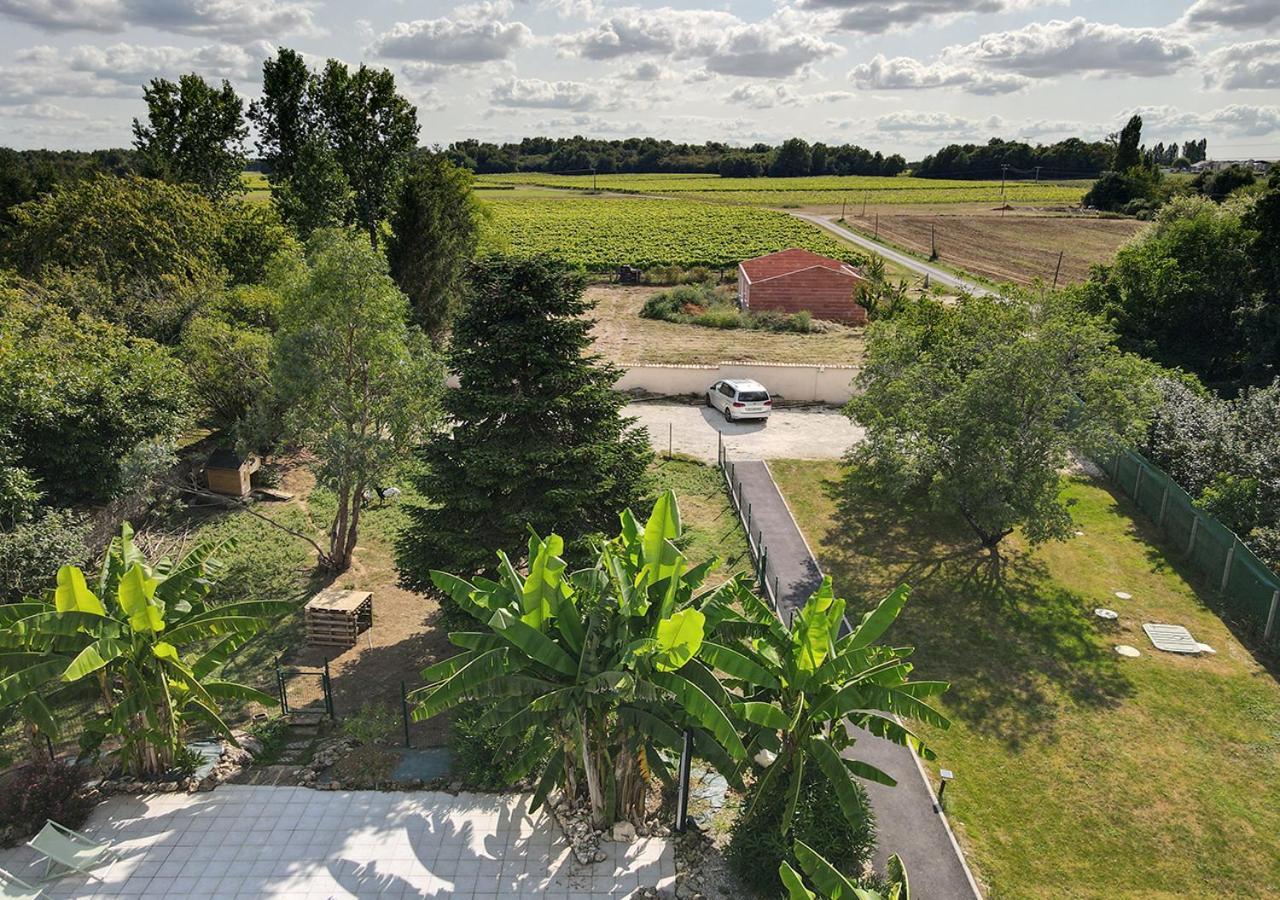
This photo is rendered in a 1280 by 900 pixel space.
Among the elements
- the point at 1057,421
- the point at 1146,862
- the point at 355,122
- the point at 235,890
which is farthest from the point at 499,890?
the point at 355,122

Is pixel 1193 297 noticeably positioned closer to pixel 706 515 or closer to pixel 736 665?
pixel 706 515

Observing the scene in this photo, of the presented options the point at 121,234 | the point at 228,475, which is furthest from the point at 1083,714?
the point at 121,234

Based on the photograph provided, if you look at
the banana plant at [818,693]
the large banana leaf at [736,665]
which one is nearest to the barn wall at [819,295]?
the banana plant at [818,693]

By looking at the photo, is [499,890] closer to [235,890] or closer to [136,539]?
[235,890]

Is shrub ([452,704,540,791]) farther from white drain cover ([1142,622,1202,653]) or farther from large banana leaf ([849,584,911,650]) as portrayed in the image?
white drain cover ([1142,622,1202,653])

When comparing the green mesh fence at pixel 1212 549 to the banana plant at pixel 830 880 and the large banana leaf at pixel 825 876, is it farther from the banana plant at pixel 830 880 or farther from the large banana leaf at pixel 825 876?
the large banana leaf at pixel 825 876
